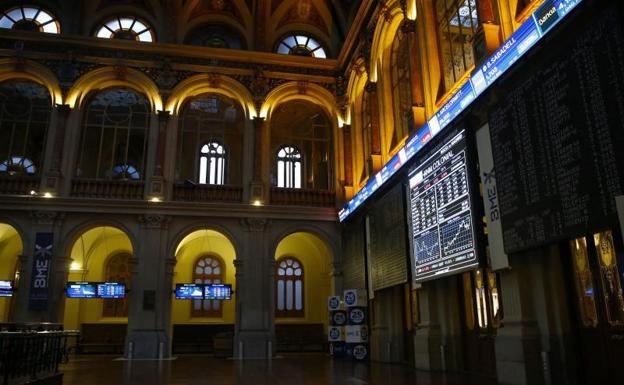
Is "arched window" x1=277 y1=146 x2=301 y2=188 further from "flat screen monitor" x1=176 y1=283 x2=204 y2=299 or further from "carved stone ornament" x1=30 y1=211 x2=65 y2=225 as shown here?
"carved stone ornament" x1=30 y1=211 x2=65 y2=225

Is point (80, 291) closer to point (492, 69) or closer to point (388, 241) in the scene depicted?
point (388, 241)

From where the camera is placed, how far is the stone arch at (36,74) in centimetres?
1847

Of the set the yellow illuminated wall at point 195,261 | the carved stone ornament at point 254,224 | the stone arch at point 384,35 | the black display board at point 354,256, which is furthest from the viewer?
the yellow illuminated wall at point 195,261

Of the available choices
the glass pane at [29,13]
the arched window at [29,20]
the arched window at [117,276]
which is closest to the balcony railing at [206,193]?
the arched window at [117,276]

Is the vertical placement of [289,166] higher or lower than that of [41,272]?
higher

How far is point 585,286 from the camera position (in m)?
7.88

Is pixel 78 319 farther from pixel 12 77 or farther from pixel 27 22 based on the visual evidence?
pixel 27 22

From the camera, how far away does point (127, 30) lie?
20.5 m

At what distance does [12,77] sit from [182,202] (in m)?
7.83

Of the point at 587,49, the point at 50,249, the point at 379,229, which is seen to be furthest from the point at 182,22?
the point at 587,49

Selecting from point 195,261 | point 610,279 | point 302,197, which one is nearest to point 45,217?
point 195,261

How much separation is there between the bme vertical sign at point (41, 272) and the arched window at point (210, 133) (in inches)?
203

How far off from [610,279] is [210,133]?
15624 mm

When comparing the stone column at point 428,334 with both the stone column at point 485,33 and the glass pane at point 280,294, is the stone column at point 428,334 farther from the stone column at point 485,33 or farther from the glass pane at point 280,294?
the glass pane at point 280,294
